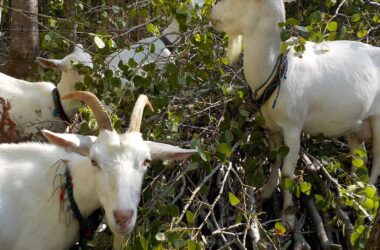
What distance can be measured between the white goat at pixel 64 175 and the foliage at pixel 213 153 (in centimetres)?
26

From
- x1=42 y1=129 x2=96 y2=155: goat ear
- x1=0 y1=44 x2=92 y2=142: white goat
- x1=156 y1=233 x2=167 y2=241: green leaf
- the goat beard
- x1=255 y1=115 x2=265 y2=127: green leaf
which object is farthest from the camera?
x1=0 y1=44 x2=92 y2=142: white goat

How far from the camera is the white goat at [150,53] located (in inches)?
174

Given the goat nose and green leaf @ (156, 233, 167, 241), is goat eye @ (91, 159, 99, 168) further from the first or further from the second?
green leaf @ (156, 233, 167, 241)

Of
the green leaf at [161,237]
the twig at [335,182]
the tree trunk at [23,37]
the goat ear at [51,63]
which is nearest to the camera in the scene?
the green leaf at [161,237]

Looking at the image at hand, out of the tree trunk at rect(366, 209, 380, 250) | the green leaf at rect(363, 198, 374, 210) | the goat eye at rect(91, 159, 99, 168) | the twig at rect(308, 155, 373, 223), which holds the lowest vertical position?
the twig at rect(308, 155, 373, 223)

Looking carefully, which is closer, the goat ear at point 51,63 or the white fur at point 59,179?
the white fur at point 59,179

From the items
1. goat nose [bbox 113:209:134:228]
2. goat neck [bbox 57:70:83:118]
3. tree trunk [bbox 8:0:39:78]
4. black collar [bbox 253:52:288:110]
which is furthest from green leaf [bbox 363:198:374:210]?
tree trunk [bbox 8:0:39:78]

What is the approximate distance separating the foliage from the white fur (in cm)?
24

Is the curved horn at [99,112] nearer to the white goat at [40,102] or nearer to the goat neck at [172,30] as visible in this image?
the white goat at [40,102]

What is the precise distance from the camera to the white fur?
2.88 m

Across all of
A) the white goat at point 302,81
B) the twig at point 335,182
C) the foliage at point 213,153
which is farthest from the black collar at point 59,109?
the twig at point 335,182

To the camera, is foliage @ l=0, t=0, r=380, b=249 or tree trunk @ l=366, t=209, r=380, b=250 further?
foliage @ l=0, t=0, r=380, b=249

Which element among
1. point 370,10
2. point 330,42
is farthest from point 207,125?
point 370,10

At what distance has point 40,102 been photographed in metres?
5.05
